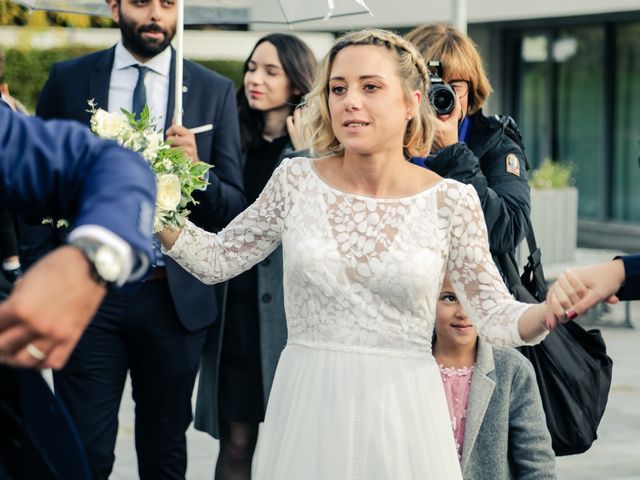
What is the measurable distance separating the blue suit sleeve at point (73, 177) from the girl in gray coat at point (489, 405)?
2.26 meters

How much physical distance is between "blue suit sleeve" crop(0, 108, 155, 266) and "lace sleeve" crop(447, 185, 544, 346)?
5.55 ft

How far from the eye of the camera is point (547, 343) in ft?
14.7

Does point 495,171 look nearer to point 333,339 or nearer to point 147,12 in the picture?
point 333,339

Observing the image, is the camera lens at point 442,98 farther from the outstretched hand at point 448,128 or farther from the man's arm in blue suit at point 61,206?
the man's arm in blue suit at point 61,206

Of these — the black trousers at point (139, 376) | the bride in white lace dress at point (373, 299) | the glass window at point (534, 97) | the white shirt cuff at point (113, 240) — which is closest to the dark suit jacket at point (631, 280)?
the bride in white lace dress at point (373, 299)

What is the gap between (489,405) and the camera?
414cm

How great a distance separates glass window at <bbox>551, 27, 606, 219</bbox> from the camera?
18.4 metres

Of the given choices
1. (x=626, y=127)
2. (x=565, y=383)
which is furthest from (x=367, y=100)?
(x=626, y=127)

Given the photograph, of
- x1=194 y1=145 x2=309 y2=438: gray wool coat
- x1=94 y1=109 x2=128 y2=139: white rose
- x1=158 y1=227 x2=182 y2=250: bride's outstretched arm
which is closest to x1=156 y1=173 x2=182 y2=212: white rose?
x1=158 y1=227 x2=182 y2=250: bride's outstretched arm

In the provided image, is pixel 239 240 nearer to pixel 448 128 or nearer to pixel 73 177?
pixel 448 128

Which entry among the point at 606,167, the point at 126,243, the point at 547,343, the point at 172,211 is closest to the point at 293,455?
the point at 172,211

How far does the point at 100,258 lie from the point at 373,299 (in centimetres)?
181

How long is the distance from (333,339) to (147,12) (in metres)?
1.91

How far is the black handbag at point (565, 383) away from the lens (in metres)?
4.44
